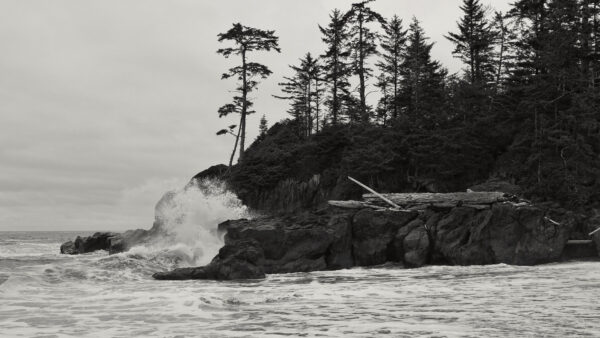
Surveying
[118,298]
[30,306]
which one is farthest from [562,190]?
[30,306]

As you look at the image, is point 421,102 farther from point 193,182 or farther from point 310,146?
point 193,182

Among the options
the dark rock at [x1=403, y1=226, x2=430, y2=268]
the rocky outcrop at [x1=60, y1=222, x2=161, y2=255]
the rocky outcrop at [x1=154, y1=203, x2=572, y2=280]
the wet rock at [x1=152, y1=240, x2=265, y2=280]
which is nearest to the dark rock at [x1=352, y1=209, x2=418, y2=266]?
the rocky outcrop at [x1=154, y1=203, x2=572, y2=280]

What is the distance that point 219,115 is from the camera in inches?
1602

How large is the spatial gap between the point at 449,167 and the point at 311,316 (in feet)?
75.4

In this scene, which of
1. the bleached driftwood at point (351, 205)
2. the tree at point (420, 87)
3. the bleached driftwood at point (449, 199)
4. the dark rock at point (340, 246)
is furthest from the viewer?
the tree at point (420, 87)

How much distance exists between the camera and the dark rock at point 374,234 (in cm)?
2033

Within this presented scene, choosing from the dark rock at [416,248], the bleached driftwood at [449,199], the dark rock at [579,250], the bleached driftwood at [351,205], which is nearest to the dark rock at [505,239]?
the dark rock at [416,248]

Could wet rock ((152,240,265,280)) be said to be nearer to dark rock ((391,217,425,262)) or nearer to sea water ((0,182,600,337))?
sea water ((0,182,600,337))

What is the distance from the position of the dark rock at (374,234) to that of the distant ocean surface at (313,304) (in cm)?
255

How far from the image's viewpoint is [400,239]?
66.8ft

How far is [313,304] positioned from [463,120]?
26.0 m

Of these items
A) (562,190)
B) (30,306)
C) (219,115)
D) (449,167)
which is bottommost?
(30,306)

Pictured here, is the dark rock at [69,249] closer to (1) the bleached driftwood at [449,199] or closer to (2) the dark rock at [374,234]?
(1) the bleached driftwood at [449,199]

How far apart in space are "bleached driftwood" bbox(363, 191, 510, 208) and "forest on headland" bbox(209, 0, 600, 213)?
4.68m
